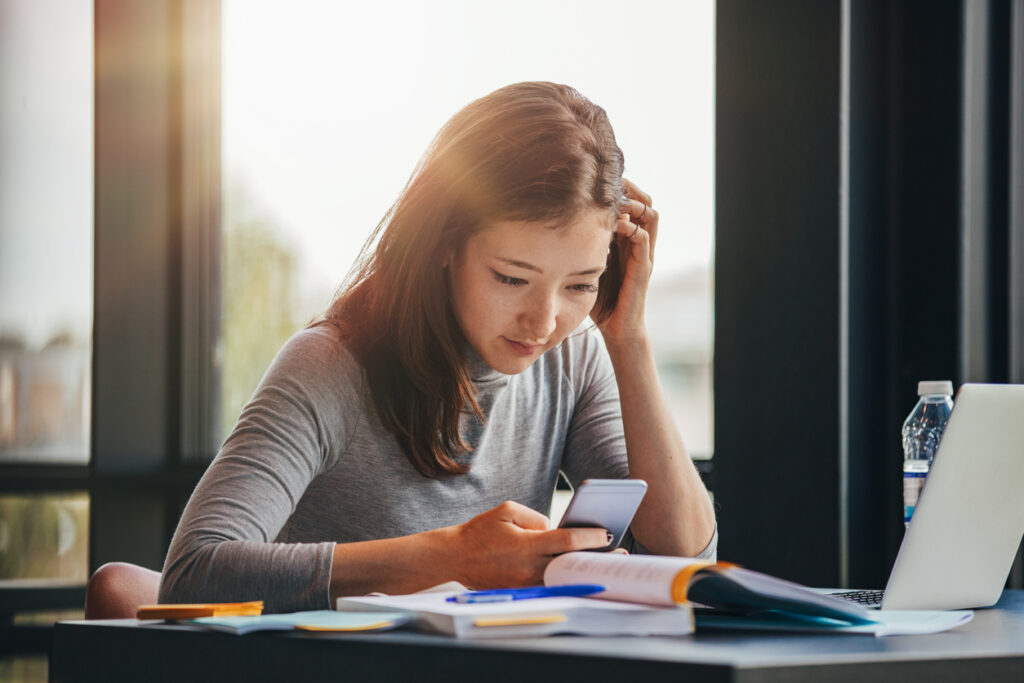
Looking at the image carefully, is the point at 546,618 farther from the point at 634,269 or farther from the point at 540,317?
the point at 634,269

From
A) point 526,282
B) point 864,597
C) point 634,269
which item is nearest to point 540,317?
point 526,282

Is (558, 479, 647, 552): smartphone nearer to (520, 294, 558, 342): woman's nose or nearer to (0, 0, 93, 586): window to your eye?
(520, 294, 558, 342): woman's nose

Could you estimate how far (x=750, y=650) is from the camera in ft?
2.22

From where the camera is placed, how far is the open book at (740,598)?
776 mm

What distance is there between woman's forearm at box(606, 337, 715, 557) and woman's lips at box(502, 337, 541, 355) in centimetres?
21

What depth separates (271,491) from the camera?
1.21 meters

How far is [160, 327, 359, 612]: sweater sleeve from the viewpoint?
1.07 metres

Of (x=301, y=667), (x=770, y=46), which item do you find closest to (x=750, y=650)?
(x=301, y=667)

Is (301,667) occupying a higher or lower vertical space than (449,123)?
lower

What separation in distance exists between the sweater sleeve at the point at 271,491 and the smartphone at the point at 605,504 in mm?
263

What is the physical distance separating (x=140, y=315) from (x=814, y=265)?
193 cm

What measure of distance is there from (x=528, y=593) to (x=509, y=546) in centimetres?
17

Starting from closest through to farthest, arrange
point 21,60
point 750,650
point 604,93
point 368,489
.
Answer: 1. point 750,650
2. point 368,489
3. point 604,93
4. point 21,60

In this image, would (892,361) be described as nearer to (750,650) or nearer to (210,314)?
(750,650)
